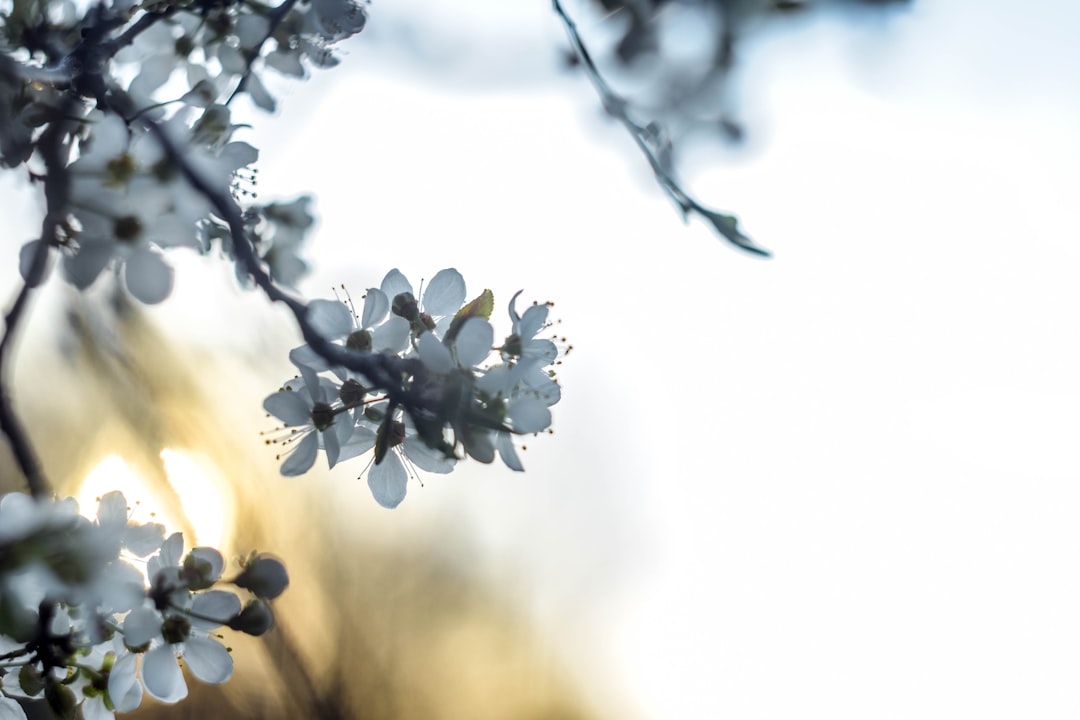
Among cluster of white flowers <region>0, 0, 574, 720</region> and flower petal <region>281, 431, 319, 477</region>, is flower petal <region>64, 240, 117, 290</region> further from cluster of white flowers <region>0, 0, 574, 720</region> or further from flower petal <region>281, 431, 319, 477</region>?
flower petal <region>281, 431, 319, 477</region>

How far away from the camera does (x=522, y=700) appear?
5.61 meters

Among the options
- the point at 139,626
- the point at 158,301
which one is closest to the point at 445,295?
the point at 158,301

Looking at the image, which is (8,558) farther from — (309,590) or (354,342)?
(309,590)

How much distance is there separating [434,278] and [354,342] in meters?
0.09

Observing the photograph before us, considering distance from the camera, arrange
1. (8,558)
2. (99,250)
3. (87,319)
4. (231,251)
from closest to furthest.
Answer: (8,558) → (99,250) → (231,251) → (87,319)

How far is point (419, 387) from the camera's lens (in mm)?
635

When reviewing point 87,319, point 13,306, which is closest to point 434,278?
point 13,306

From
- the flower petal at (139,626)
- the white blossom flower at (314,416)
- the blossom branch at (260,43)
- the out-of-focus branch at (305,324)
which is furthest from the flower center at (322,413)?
the blossom branch at (260,43)

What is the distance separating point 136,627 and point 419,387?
1.00ft

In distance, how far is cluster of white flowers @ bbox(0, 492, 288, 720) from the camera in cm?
68

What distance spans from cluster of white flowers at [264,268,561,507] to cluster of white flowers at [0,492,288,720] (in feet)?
0.36

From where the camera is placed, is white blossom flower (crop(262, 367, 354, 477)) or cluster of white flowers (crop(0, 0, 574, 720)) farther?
white blossom flower (crop(262, 367, 354, 477))

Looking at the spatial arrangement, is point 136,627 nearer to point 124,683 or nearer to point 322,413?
point 124,683

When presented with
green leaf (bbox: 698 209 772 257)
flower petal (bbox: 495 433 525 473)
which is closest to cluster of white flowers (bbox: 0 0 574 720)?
flower petal (bbox: 495 433 525 473)
